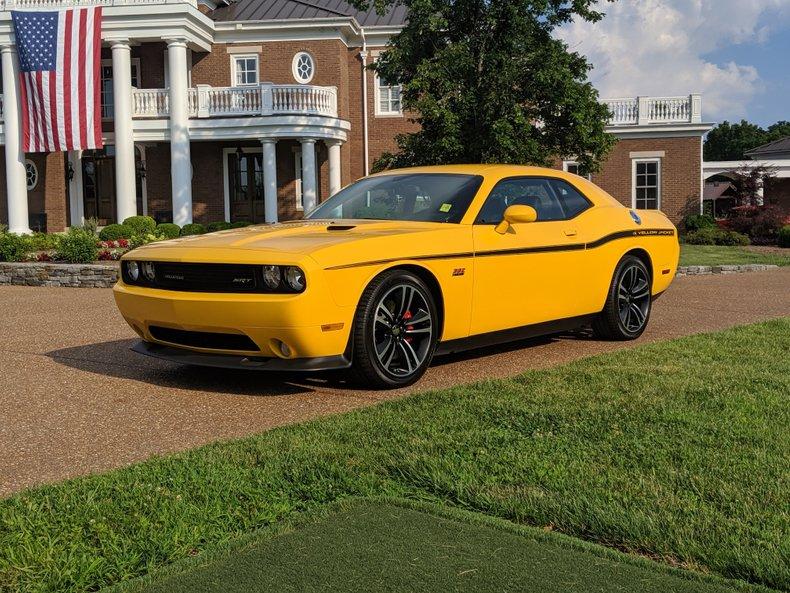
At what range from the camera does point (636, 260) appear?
7531 mm

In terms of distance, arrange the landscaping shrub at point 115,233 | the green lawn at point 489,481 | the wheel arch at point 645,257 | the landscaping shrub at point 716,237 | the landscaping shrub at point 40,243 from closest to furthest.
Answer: the green lawn at point 489,481
the wheel arch at point 645,257
the landscaping shrub at point 40,243
the landscaping shrub at point 115,233
the landscaping shrub at point 716,237

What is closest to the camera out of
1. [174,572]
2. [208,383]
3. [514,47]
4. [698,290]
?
[174,572]

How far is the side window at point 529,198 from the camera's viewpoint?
6.39 metres

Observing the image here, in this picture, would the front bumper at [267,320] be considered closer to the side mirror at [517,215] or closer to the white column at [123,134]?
the side mirror at [517,215]

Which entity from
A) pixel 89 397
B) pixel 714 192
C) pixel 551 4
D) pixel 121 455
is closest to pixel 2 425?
pixel 89 397

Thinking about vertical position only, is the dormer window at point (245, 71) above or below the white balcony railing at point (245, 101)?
above

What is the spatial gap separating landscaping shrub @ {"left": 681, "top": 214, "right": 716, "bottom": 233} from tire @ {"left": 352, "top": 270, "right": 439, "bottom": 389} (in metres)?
23.1

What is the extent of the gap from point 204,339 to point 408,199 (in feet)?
6.42

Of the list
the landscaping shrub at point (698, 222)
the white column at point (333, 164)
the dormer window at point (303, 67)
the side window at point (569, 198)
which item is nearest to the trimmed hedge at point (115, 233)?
the white column at point (333, 164)

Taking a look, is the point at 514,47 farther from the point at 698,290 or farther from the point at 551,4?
the point at 698,290

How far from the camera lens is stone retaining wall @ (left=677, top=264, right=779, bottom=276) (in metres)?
15.5

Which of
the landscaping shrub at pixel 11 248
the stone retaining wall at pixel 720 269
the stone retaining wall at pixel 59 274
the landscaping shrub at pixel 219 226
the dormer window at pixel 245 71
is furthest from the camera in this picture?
the dormer window at pixel 245 71

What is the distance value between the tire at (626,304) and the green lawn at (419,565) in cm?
450

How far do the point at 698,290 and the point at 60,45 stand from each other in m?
18.6
